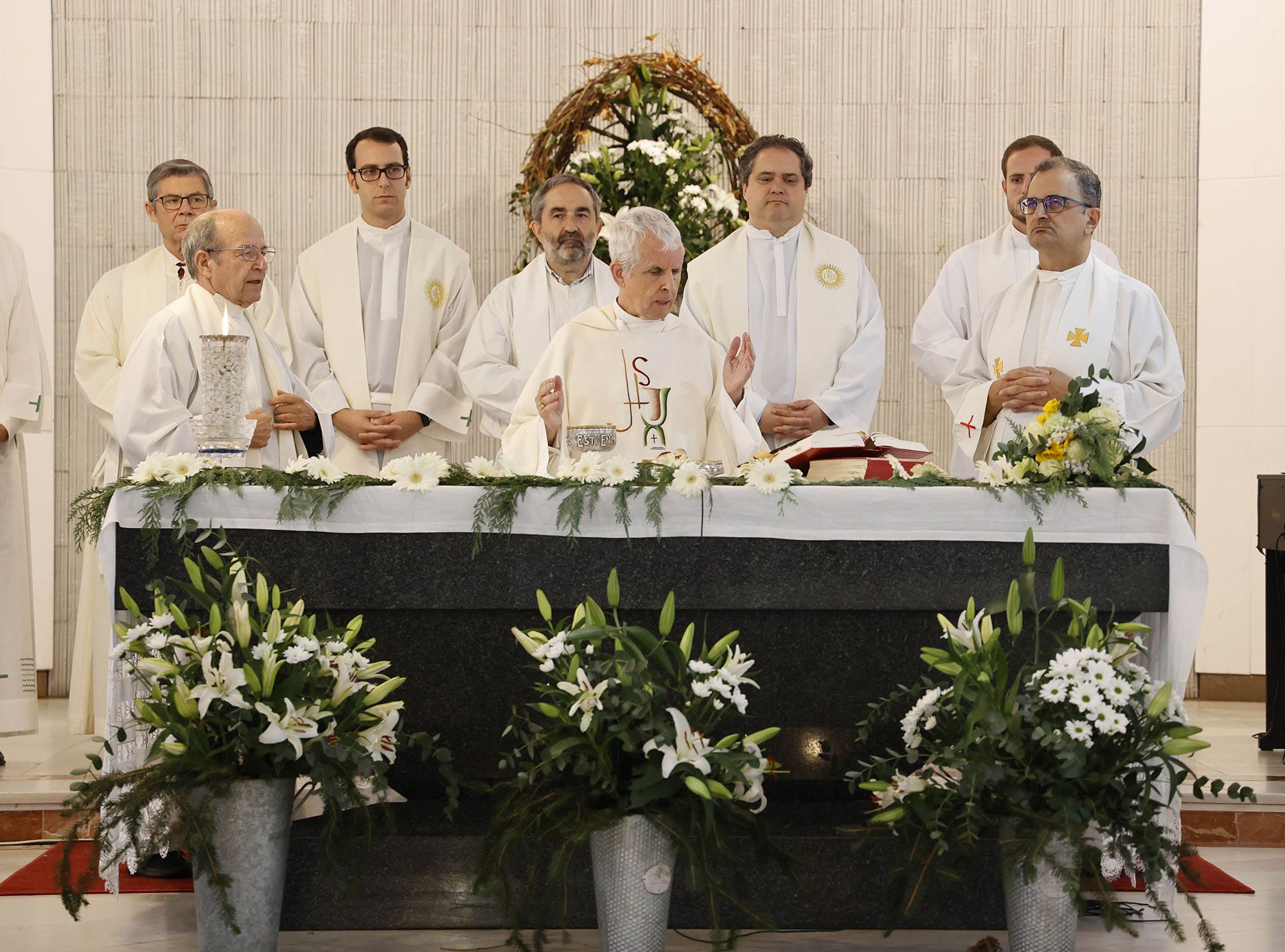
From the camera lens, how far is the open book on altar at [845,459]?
4.22 m

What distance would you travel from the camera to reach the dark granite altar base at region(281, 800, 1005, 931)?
365cm

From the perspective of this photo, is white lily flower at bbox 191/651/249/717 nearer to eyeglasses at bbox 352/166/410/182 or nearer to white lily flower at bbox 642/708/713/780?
white lily flower at bbox 642/708/713/780

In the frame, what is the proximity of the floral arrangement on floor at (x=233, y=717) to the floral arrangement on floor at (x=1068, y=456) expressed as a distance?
63.5 inches

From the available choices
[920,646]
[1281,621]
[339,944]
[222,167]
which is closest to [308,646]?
[339,944]

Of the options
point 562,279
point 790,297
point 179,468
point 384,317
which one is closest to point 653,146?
point 562,279

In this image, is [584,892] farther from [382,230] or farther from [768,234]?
[382,230]

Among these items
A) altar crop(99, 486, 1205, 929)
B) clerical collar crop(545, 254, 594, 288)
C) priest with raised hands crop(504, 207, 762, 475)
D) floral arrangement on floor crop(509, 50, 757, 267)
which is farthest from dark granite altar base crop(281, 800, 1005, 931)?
floral arrangement on floor crop(509, 50, 757, 267)

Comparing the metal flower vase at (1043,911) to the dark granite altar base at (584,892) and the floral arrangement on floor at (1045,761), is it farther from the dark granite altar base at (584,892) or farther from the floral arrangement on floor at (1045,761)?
the dark granite altar base at (584,892)

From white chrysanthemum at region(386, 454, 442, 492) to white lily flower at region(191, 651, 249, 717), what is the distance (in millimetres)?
639

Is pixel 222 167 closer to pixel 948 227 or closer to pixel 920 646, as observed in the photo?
pixel 948 227

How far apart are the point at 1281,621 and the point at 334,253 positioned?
4186 mm

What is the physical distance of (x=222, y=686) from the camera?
3334 millimetres

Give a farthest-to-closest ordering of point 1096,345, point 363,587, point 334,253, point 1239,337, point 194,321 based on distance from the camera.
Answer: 1. point 1239,337
2. point 334,253
3. point 1096,345
4. point 194,321
5. point 363,587

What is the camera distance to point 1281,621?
6.09m
